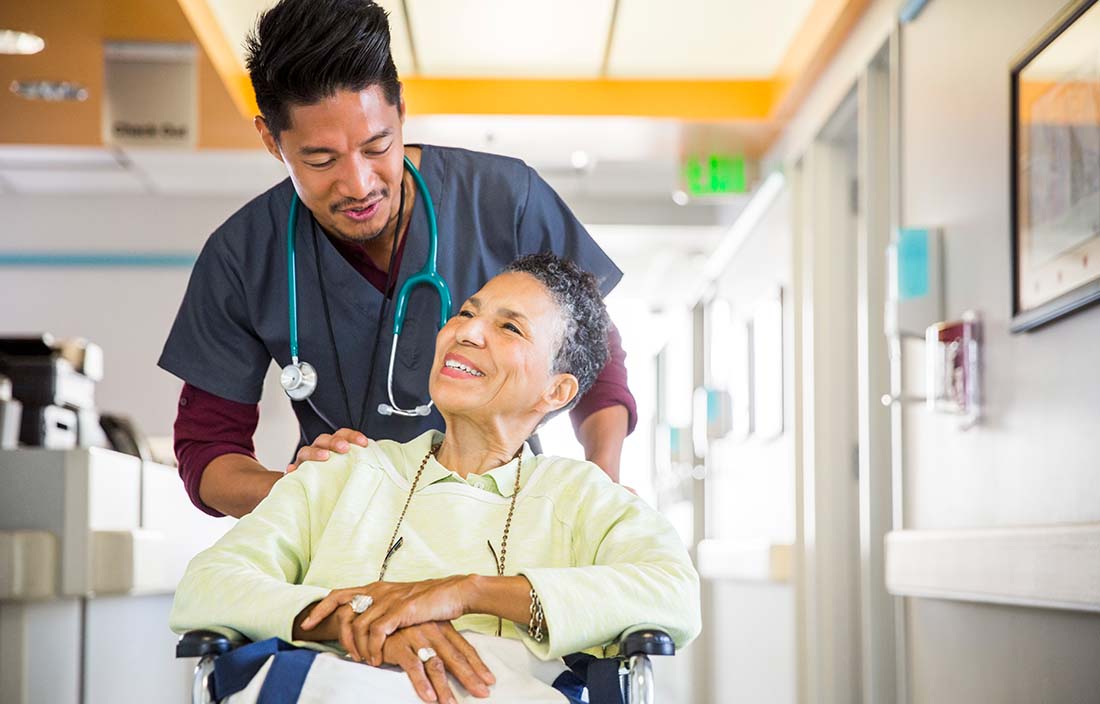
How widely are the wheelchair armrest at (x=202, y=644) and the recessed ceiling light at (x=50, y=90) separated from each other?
4.03 metres

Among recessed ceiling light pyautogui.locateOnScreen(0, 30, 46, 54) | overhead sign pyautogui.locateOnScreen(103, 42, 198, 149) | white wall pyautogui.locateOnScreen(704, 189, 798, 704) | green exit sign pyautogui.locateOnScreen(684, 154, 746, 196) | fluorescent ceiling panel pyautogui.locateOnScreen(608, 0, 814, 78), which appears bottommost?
white wall pyautogui.locateOnScreen(704, 189, 798, 704)

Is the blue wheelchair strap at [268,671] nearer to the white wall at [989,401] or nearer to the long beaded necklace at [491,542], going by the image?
the long beaded necklace at [491,542]

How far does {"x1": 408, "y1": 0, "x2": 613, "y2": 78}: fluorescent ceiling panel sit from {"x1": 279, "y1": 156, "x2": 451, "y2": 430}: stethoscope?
2.88m

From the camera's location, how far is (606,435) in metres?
2.10

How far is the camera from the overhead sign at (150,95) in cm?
492

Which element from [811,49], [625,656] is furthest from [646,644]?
[811,49]

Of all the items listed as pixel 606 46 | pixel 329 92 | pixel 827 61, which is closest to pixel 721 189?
pixel 606 46

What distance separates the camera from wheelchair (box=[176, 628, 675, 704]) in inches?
59.4

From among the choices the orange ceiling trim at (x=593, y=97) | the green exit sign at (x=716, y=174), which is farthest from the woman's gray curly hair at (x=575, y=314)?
the green exit sign at (x=716, y=174)

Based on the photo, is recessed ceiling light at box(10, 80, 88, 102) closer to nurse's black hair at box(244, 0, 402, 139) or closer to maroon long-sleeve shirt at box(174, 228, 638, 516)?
maroon long-sleeve shirt at box(174, 228, 638, 516)

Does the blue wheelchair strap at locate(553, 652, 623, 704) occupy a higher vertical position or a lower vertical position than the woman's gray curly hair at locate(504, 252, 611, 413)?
lower

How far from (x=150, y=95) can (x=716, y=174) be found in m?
2.38

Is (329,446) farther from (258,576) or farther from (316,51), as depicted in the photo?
(316,51)

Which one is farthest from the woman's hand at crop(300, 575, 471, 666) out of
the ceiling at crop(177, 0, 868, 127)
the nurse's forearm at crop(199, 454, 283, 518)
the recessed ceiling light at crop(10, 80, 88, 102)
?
the recessed ceiling light at crop(10, 80, 88, 102)
